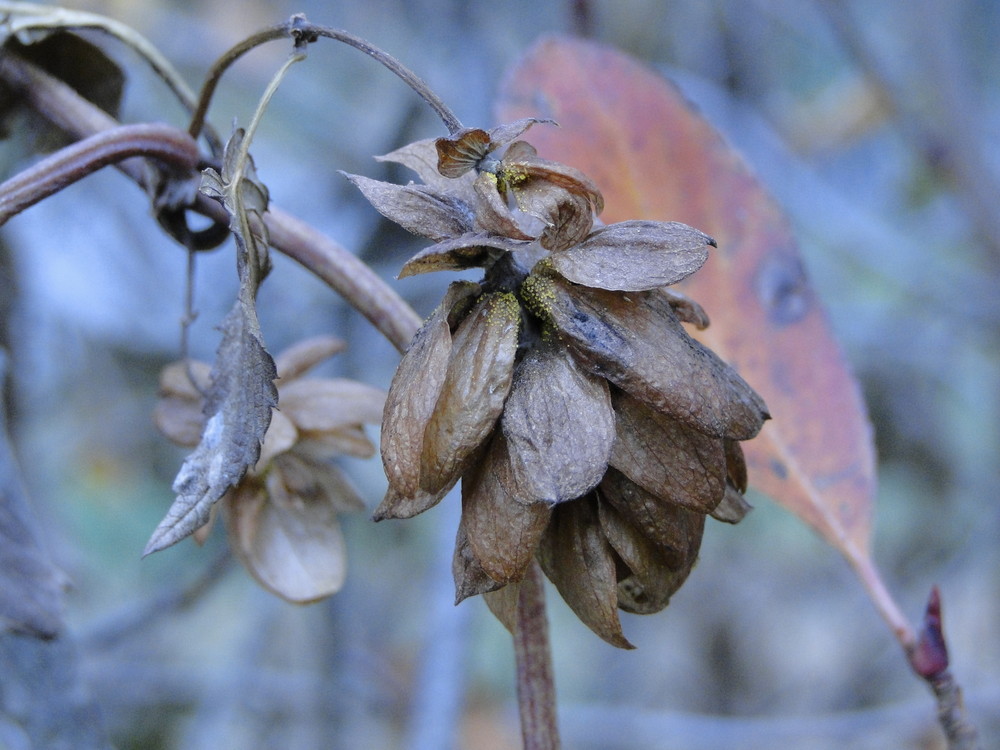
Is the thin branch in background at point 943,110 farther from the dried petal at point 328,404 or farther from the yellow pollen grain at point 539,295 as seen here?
the yellow pollen grain at point 539,295

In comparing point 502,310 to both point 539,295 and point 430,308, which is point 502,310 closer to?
point 539,295

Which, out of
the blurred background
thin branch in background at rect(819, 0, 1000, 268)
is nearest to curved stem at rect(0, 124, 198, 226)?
the blurred background

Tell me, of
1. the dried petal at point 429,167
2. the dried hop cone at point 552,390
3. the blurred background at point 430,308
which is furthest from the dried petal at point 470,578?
the blurred background at point 430,308

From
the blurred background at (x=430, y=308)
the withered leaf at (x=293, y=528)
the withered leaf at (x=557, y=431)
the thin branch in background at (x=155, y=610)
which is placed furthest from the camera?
the blurred background at (x=430, y=308)

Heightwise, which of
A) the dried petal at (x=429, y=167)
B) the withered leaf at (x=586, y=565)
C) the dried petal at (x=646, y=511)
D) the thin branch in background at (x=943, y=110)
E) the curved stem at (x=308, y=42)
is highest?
the thin branch in background at (x=943, y=110)

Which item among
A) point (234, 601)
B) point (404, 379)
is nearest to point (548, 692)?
point (404, 379)

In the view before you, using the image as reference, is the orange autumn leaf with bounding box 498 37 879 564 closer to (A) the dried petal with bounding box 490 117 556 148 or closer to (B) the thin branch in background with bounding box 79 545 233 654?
(A) the dried petal with bounding box 490 117 556 148
